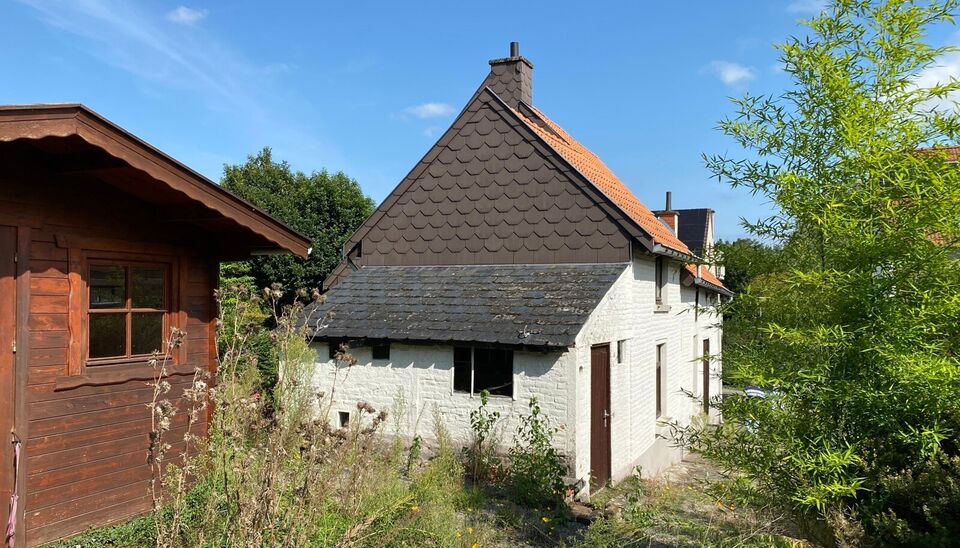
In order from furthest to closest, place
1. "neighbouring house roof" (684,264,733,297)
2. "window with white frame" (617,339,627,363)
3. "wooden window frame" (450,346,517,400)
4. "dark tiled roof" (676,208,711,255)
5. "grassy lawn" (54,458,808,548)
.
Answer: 1. "dark tiled roof" (676,208,711,255)
2. "neighbouring house roof" (684,264,733,297)
3. "window with white frame" (617,339,627,363)
4. "wooden window frame" (450,346,517,400)
5. "grassy lawn" (54,458,808,548)

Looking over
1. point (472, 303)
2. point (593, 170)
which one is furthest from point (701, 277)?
point (472, 303)

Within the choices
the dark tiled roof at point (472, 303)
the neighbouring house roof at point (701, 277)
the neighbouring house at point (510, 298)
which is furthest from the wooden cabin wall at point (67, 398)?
the neighbouring house roof at point (701, 277)

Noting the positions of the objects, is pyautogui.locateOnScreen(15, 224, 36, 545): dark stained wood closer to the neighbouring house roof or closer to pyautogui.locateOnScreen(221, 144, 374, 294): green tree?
the neighbouring house roof

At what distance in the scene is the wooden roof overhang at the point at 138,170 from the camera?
4.60m

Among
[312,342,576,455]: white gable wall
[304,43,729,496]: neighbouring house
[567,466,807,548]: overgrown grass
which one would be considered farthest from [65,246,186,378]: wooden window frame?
[567,466,807,548]: overgrown grass

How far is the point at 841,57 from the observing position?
4.99m

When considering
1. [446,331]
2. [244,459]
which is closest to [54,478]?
[244,459]

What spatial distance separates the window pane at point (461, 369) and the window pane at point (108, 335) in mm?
5613

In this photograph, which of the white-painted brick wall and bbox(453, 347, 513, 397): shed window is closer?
the white-painted brick wall

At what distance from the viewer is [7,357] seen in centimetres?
510

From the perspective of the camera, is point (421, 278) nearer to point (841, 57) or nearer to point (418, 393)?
point (418, 393)

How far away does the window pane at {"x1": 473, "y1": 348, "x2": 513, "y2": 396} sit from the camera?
10.3 m

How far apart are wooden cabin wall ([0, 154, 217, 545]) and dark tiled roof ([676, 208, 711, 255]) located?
19.9 metres

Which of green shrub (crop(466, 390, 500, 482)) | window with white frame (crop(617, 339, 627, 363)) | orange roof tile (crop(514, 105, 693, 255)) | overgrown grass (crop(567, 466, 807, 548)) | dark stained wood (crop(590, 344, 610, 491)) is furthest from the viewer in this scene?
orange roof tile (crop(514, 105, 693, 255))
